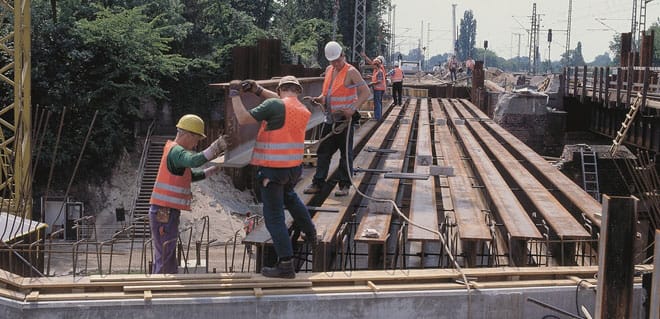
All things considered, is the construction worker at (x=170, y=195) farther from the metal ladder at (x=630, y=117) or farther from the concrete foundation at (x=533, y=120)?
the concrete foundation at (x=533, y=120)

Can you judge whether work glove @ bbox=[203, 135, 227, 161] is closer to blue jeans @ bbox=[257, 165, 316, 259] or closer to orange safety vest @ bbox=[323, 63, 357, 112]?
blue jeans @ bbox=[257, 165, 316, 259]

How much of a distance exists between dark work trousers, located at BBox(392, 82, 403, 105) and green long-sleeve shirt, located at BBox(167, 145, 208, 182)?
1702 centimetres

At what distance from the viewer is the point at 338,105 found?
8453mm

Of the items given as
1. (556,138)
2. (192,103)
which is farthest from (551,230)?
(192,103)

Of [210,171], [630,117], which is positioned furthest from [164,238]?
[630,117]

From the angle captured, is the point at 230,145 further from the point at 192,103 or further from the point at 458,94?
the point at 458,94

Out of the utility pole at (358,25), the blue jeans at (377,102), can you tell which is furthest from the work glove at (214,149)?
the utility pole at (358,25)

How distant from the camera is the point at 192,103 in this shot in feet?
111

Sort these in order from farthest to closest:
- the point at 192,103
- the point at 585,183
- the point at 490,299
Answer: the point at 192,103
the point at 585,183
the point at 490,299

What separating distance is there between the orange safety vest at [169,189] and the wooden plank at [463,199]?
228 centimetres

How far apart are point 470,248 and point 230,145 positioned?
2.21 metres

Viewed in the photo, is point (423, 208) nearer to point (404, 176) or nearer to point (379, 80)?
point (404, 176)

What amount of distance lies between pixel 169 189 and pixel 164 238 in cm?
41

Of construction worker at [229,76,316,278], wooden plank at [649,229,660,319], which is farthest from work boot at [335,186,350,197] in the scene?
wooden plank at [649,229,660,319]
